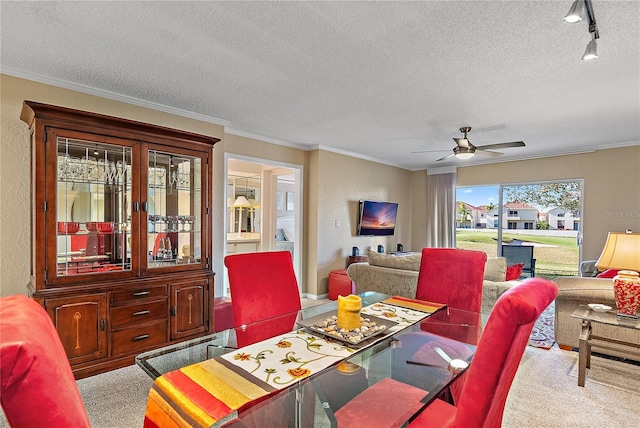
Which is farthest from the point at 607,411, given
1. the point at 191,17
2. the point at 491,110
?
the point at 191,17

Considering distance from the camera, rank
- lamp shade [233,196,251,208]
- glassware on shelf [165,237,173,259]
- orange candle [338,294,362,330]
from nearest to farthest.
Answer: orange candle [338,294,362,330]
glassware on shelf [165,237,173,259]
lamp shade [233,196,251,208]

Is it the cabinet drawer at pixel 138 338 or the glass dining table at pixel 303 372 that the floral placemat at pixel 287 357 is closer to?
the glass dining table at pixel 303 372

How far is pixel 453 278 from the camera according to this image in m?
2.54

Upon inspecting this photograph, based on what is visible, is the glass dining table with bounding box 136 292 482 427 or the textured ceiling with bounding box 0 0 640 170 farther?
the textured ceiling with bounding box 0 0 640 170

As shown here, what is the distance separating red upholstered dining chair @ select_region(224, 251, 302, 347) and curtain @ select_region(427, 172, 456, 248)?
17.2ft

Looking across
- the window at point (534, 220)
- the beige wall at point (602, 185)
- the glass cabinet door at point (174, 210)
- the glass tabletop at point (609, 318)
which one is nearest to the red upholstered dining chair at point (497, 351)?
the glass tabletop at point (609, 318)

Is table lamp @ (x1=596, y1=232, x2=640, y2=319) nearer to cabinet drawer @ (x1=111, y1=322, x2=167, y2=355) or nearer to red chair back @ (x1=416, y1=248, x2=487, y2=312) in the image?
red chair back @ (x1=416, y1=248, x2=487, y2=312)

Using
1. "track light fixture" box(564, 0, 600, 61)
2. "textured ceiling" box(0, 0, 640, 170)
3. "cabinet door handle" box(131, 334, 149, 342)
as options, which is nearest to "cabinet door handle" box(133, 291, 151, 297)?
"cabinet door handle" box(131, 334, 149, 342)

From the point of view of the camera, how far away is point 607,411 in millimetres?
2207

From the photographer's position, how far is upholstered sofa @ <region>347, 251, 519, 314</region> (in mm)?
3279

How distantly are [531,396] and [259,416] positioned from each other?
229 cm

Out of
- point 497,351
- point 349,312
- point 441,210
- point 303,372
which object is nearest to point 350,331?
point 349,312

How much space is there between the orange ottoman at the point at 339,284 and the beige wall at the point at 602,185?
395 cm

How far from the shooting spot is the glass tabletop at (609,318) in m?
2.41
